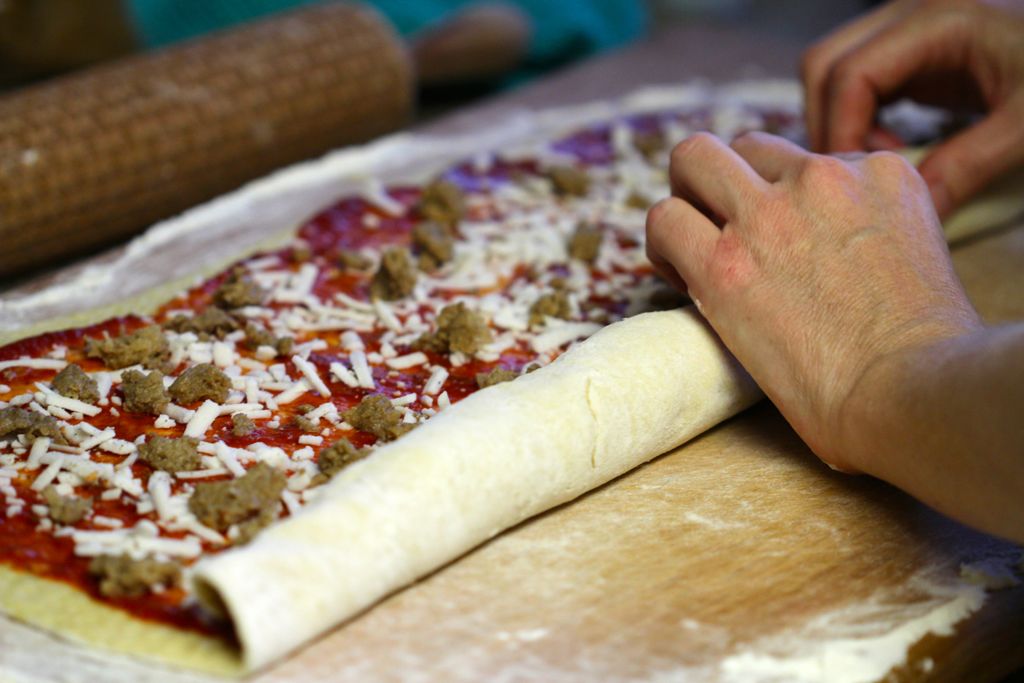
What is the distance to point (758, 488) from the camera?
161cm

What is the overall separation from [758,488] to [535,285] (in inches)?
25.6

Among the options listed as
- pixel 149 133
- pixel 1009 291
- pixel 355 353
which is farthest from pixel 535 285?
pixel 149 133

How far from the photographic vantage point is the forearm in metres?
1.26

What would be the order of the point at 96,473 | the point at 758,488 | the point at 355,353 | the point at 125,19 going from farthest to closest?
1. the point at 125,19
2. the point at 355,353
3. the point at 758,488
4. the point at 96,473

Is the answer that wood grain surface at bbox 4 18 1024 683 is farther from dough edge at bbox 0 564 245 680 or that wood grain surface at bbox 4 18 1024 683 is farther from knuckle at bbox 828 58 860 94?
knuckle at bbox 828 58 860 94

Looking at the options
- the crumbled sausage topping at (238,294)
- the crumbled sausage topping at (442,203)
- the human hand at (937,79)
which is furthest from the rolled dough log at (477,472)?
the human hand at (937,79)

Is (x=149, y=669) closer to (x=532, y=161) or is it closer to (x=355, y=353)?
(x=355, y=353)

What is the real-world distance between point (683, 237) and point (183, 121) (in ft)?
5.13

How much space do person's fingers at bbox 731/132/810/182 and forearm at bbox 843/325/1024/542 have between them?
39cm

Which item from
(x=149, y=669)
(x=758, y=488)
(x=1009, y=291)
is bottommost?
(x=149, y=669)

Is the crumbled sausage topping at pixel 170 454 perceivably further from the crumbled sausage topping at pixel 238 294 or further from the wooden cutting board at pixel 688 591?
the crumbled sausage topping at pixel 238 294

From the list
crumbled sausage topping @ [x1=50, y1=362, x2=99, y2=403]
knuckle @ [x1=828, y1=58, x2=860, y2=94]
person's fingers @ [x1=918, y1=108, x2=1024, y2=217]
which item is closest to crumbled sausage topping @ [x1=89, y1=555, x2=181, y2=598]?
crumbled sausage topping @ [x1=50, y1=362, x2=99, y2=403]

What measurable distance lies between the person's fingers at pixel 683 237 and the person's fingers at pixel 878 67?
2.69ft

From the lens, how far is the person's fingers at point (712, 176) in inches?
66.9
